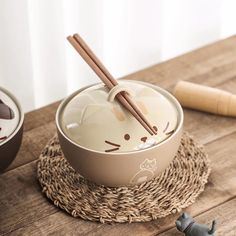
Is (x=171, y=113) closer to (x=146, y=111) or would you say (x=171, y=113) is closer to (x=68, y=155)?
(x=146, y=111)

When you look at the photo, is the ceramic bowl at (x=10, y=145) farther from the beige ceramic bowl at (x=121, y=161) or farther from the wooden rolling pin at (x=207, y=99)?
the wooden rolling pin at (x=207, y=99)

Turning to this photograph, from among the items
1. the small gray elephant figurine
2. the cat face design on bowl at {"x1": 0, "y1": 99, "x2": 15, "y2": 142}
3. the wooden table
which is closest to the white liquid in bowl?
the cat face design on bowl at {"x1": 0, "y1": 99, "x2": 15, "y2": 142}

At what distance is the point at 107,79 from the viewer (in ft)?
2.86

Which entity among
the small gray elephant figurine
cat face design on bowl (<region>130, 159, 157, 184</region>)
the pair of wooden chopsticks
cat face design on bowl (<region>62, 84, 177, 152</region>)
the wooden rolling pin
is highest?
the pair of wooden chopsticks

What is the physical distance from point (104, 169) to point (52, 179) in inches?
5.7

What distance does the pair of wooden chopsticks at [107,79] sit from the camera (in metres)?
0.84

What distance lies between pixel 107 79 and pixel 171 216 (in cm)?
23

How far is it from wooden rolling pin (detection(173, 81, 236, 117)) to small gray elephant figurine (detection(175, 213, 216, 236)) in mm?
296

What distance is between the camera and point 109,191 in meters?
0.93

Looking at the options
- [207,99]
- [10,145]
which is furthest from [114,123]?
[207,99]

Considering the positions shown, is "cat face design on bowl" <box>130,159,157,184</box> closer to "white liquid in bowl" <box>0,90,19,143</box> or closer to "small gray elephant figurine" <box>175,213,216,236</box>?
"small gray elephant figurine" <box>175,213,216,236</box>

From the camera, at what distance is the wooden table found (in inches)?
34.5

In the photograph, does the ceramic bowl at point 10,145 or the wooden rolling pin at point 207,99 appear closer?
the ceramic bowl at point 10,145

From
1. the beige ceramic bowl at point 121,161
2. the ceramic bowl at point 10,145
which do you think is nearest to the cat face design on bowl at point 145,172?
the beige ceramic bowl at point 121,161
